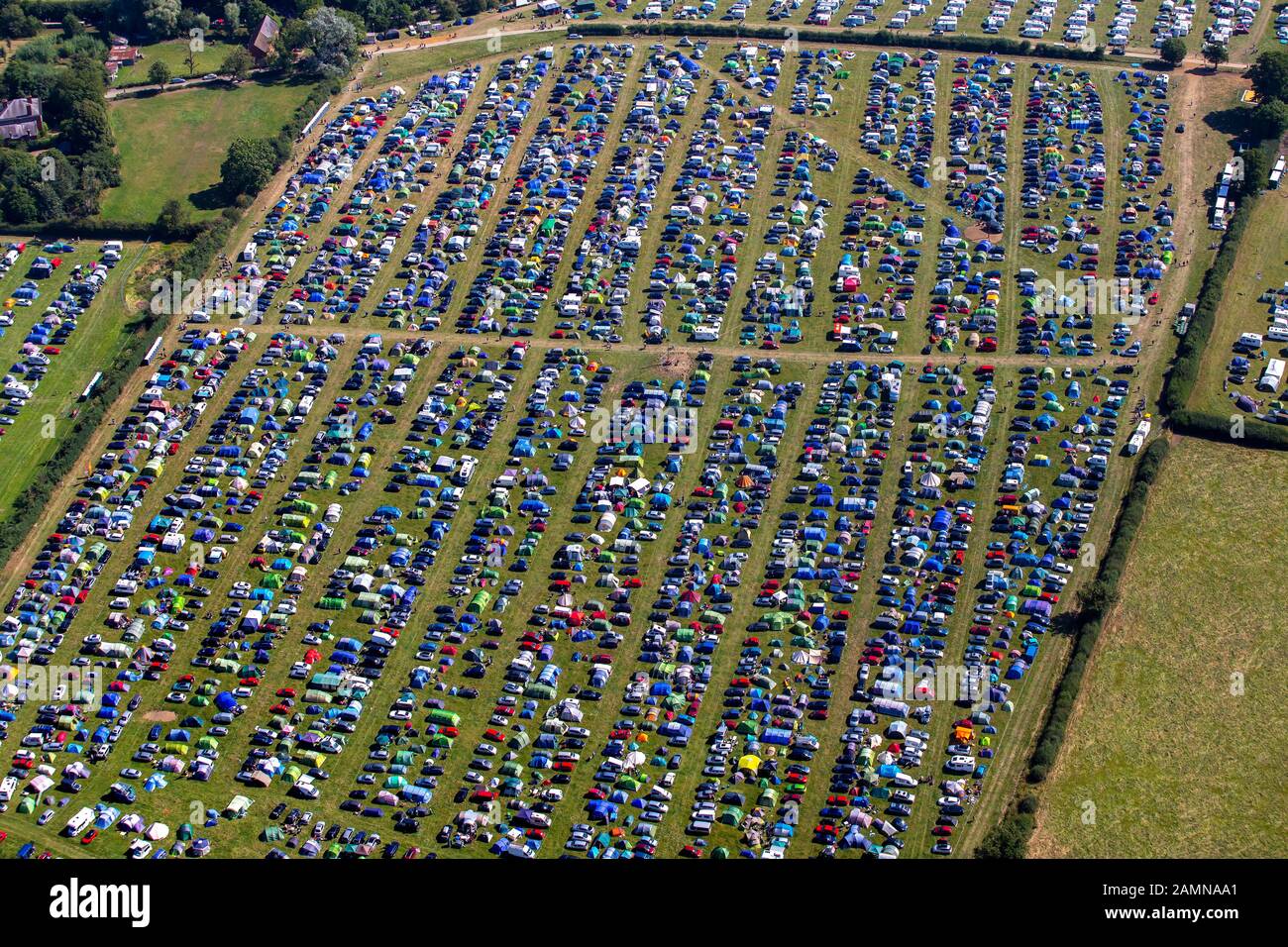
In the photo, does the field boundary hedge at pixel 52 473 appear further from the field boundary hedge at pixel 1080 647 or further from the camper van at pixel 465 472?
the field boundary hedge at pixel 1080 647

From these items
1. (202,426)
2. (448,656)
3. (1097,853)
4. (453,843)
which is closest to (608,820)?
(453,843)

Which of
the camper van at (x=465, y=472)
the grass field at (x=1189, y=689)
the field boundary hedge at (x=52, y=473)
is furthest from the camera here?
the camper van at (x=465, y=472)

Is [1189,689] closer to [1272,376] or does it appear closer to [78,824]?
[1272,376]

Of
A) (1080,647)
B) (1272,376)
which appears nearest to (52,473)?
(1080,647)

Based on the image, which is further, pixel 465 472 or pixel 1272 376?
pixel 1272 376

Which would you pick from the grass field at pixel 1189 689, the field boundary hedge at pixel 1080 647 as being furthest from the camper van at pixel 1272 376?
the field boundary hedge at pixel 1080 647

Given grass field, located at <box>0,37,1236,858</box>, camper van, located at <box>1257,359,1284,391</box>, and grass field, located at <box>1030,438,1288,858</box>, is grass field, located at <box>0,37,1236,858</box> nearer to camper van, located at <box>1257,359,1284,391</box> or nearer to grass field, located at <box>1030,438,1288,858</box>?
grass field, located at <box>1030,438,1288,858</box>
